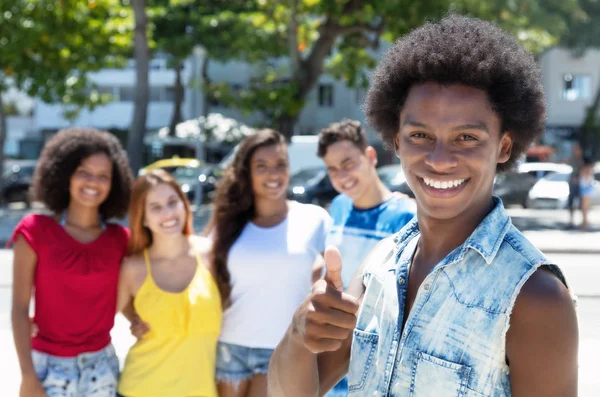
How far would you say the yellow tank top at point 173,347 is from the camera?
3.36 m

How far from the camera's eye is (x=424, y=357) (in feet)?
5.47

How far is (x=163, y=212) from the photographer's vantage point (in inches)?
144

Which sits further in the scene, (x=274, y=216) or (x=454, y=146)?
(x=274, y=216)

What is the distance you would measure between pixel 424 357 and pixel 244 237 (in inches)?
87.8

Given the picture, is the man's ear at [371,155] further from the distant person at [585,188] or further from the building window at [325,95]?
the building window at [325,95]

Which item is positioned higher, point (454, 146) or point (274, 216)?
point (454, 146)

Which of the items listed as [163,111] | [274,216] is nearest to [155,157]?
[163,111]

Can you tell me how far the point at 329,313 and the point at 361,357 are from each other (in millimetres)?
209

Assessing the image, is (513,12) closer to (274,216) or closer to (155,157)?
(274,216)

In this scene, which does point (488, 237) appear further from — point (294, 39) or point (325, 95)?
point (325, 95)

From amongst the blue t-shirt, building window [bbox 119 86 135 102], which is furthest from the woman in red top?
building window [bbox 119 86 135 102]

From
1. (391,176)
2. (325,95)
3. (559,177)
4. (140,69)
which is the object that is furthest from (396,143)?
(325,95)

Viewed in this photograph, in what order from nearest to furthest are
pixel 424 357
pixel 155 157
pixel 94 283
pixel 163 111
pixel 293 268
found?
pixel 424 357 → pixel 94 283 → pixel 293 268 → pixel 155 157 → pixel 163 111

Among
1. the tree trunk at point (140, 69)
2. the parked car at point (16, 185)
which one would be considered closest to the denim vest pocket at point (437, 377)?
the tree trunk at point (140, 69)
